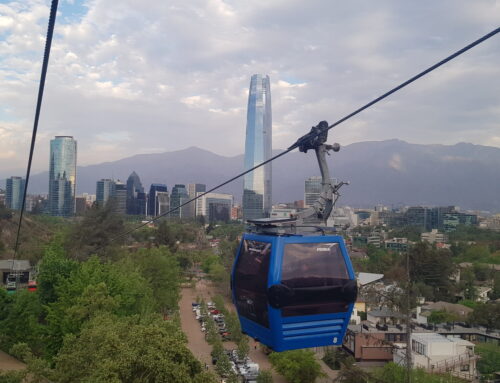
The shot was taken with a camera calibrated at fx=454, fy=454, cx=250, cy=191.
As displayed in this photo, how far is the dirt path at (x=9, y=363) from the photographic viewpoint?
46.8 feet

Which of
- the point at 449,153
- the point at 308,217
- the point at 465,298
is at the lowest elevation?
the point at 465,298

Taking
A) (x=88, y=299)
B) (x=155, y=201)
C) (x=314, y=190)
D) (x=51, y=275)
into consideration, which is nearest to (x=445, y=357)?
(x=314, y=190)

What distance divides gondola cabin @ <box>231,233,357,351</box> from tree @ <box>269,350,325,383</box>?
12.4m

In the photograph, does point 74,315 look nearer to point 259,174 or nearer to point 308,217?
point 308,217

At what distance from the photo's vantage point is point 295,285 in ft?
12.3

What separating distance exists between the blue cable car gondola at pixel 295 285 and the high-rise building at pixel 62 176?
300 ft

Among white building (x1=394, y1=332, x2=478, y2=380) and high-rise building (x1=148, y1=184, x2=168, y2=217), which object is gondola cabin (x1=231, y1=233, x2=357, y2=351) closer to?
white building (x1=394, y1=332, x2=478, y2=380)

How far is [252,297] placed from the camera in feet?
13.3

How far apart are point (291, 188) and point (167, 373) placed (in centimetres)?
15130

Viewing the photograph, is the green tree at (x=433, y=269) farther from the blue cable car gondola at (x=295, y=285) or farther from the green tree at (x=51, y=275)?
the blue cable car gondola at (x=295, y=285)

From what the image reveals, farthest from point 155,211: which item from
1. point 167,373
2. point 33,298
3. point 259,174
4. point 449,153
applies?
point 449,153

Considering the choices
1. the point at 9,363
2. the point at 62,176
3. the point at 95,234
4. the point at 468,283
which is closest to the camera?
the point at 9,363

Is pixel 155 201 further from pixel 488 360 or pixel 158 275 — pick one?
pixel 488 360

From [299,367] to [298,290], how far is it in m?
12.9
